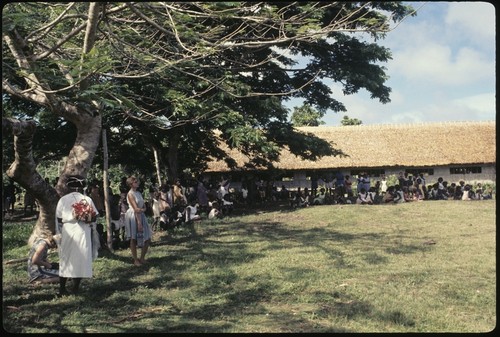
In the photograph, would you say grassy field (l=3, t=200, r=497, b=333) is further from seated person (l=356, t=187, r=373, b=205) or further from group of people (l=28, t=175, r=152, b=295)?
seated person (l=356, t=187, r=373, b=205)

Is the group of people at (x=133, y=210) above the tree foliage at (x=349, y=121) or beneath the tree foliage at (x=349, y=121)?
beneath

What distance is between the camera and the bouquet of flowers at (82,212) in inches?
249

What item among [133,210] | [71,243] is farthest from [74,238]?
[133,210]

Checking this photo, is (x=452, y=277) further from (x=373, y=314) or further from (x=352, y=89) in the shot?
(x=352, y=89)

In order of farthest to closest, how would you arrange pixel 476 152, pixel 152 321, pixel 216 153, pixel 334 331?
1. pixel 476 152
2. pixel 216 153
3. pixel 152 321
4. pixel 334 331

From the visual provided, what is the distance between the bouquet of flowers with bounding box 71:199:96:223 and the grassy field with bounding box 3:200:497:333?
1073mm

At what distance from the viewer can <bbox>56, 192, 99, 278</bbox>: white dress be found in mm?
6297

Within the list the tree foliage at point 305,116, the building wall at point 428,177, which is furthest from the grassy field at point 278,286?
the tree foliage at point 305,116

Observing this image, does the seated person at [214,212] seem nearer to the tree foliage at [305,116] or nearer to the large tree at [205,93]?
the large tree at [205,93]

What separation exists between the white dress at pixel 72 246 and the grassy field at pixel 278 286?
0.39 meters

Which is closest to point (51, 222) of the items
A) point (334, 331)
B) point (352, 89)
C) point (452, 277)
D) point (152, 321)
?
point (152, 321)

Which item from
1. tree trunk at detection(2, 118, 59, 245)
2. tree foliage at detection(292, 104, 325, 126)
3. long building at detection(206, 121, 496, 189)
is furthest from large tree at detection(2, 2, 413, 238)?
tree foliage at detection(292, 104, 325, 126)

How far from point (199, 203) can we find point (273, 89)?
5928mm

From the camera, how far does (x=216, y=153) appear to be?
67.3 ft
